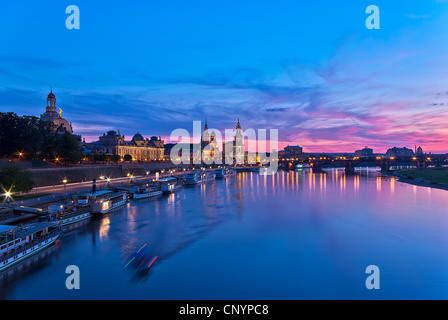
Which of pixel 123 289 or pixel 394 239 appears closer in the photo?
pixel 123 289

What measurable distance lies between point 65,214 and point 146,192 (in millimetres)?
16553

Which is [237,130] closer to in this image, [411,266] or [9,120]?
[9,120]

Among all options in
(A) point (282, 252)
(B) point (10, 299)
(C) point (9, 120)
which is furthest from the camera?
(C) point (9, 120)

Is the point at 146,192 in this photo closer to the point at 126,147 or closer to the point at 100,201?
the point at 100,201

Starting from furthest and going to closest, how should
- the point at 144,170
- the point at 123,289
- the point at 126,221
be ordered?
the point at 144,170, the point at 126,221, the point at 123,289

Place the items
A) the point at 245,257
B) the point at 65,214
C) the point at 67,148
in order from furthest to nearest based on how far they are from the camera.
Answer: the point at 67,148 < the point at 65,214 < the point at 245,257

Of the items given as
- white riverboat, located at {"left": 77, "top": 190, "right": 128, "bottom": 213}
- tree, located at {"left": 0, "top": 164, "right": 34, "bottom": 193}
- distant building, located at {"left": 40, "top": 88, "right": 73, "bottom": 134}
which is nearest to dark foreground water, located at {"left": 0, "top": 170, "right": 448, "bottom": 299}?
white riverboat, located at {"left": 77, "top": 190, "right": 128, "bottom": 213}

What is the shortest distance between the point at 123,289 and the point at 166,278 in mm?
2064

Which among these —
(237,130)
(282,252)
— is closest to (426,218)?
(282,252)

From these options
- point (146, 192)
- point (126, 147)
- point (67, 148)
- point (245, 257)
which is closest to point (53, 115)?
point (126, 147)

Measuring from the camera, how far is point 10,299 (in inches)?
477

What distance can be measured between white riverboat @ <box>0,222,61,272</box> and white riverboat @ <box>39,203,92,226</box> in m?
3.65

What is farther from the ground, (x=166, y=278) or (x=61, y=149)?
(x=61, y=149)

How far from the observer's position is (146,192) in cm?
4006
